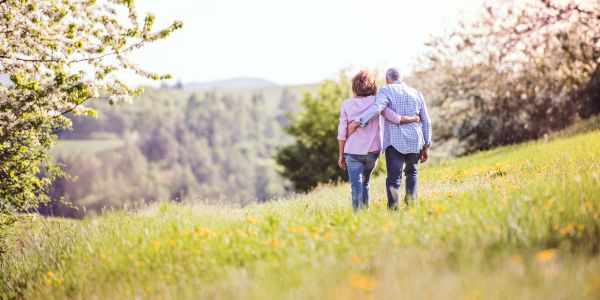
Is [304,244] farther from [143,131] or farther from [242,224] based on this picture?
[143,131]

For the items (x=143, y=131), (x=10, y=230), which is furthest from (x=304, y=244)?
(x=143, y=131)

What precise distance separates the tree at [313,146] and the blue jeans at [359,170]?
25.5 m

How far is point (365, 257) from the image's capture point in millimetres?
4754

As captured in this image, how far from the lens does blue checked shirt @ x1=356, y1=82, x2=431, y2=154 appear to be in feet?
24.7

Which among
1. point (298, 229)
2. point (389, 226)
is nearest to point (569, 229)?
point (389, 226)

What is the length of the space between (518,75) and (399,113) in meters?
19.7

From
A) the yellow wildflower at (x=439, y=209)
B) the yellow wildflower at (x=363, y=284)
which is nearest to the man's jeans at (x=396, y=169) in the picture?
the yellow wildflower at (x=439, y=209)

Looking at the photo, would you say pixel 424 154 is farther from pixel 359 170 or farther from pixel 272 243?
pixel 272 243

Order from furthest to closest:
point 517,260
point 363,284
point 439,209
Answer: point 439,209 < point 517,260 < point 363,284

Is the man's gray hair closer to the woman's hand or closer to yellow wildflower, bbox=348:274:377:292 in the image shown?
the woman's hand

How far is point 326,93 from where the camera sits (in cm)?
3662

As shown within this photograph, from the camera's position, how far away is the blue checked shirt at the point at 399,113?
754 centimetres

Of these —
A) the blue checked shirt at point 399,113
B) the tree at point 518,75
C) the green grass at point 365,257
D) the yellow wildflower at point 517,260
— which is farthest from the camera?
the tree at point 518,75

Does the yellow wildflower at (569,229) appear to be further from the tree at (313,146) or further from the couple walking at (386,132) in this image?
the tree at (313,146)
